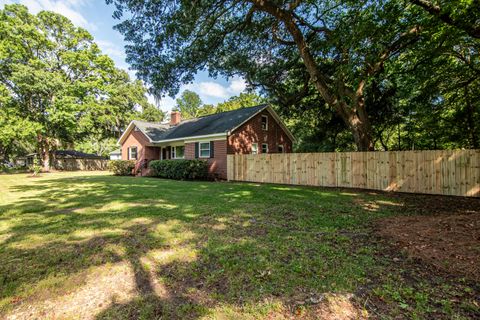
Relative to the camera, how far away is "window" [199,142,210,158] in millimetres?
15992

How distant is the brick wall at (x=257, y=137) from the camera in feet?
50.3

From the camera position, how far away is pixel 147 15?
9.34m

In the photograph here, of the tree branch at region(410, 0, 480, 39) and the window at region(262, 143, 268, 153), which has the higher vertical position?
the tree branch at region(410, 0, 480, 39)

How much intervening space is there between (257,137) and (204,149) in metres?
3.81

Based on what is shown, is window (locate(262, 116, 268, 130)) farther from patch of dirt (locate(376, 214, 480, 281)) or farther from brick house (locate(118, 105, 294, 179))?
patch of dirt (locate(376, 214, 480, 281))

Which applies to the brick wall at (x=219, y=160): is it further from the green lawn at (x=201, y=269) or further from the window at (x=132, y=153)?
the window at (x=132, y=153)

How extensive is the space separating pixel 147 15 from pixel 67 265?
950cm

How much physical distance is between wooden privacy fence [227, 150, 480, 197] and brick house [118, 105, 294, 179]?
6.93 ft

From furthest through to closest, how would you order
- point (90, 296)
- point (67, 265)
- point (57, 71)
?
point (57, 71)
point (67, 265)
point (90, 296)

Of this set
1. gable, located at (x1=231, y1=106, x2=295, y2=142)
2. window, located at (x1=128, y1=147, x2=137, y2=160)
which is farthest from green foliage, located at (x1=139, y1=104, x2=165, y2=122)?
gable, located at (x1=231, y1=106, x2=295, y2=142)

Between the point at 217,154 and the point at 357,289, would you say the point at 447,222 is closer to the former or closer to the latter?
the point at 357,289

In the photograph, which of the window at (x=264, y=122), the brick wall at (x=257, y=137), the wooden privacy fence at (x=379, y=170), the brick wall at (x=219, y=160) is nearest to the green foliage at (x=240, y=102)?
the brick wall at (x=257, y=137)

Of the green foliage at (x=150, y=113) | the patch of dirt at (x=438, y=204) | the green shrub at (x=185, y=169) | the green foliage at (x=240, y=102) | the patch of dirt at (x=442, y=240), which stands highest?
the green foliage at (x=240, y=102)

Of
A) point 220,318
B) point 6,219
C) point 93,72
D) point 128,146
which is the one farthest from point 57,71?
point 220,318
